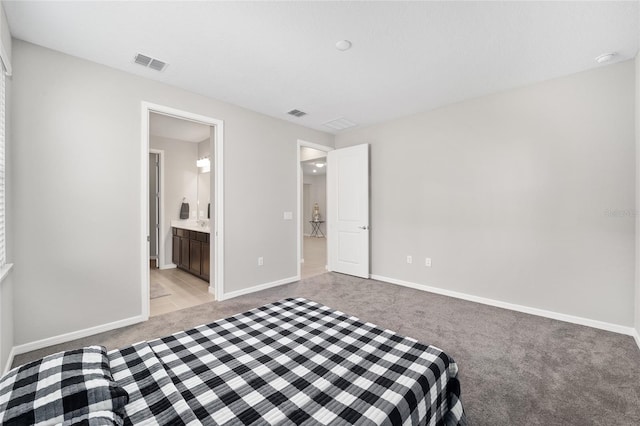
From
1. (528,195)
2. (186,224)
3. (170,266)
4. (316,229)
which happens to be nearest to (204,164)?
(186,224)

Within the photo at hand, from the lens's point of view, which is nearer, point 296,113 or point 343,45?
point 343,45

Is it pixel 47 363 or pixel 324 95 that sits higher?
pixel 324 95

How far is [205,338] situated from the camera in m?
1.54

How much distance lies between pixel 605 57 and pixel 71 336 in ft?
18.0

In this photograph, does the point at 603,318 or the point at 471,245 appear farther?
the point at 471,245

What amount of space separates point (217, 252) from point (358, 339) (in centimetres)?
264

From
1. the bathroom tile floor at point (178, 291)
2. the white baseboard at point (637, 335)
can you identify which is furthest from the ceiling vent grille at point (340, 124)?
the white baseboard at point (637, 335)

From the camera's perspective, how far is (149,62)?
2680 millimetres

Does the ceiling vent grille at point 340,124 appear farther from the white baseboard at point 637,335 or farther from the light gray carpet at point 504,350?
the white baseboard at point 637,335

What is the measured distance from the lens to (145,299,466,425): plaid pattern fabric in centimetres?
101

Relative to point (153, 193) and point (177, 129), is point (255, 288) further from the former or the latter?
point (153, 193)

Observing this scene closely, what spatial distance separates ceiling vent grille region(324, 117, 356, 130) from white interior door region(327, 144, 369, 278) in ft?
1.20

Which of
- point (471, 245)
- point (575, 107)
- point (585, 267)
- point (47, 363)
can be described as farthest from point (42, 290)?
point (575, 107)

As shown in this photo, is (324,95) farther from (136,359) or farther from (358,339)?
(136,359)
